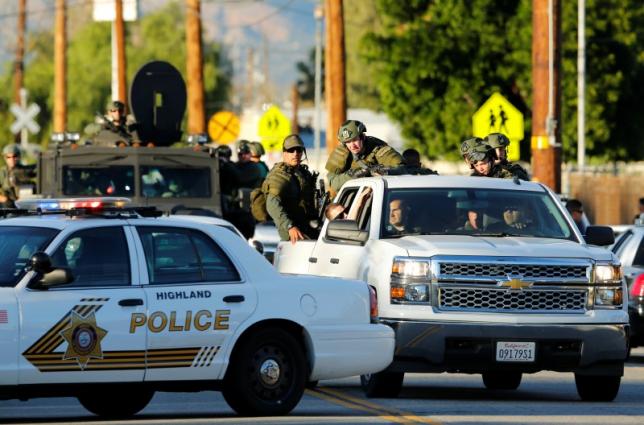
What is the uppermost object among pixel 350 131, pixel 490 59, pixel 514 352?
pixel 490 59

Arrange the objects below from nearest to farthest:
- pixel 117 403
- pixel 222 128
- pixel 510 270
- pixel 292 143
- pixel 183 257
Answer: pixel 183 257 → pixel 117 403 → pixel 510 270 → pixel 292 143 → pixel 222 128

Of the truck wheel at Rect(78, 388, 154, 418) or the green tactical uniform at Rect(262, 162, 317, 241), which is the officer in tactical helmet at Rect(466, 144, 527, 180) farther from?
the truck wheel at Rect(78, 388, 154, 418)

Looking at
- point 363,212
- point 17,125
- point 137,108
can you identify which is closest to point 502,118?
point 137,108

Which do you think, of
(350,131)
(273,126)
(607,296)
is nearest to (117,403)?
(607,296)

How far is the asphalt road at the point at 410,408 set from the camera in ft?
44.1

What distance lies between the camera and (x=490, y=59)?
5884cm

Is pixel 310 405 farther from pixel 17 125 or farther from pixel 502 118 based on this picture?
pixel 17 125

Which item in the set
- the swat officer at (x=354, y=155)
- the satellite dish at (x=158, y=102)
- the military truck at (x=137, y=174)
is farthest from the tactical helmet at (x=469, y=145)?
the satellite dish at (x=158, y=102)

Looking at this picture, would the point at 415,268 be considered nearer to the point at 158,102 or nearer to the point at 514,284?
the point at 514,284

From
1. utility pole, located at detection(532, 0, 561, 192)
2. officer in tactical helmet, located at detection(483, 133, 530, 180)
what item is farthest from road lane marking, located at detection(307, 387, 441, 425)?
utility pole, located at detection(532, 0, 561, 192)

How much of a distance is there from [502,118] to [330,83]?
11.5 meters

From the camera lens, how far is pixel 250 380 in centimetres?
1346

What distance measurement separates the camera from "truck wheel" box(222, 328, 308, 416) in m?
13.4

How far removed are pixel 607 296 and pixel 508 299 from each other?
857 millimetres
